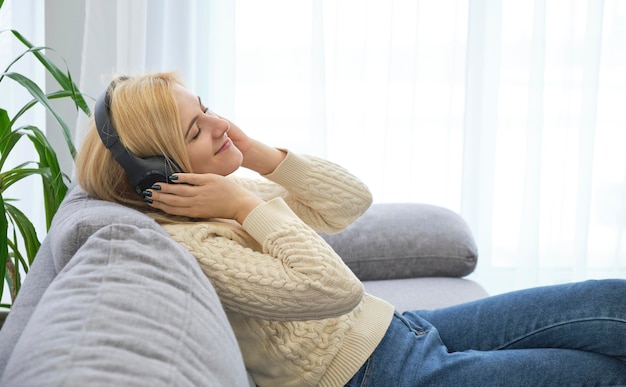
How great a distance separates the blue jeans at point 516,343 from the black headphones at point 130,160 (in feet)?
1.53

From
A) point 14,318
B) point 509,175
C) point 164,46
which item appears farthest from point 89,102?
point 14,318

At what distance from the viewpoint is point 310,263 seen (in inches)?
44.8

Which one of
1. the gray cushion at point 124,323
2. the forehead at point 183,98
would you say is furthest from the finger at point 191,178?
the gray cushion at point 124,323

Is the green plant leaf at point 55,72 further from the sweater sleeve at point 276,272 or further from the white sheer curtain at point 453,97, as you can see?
the white sheer curtain at point 453,97

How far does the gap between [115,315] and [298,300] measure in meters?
0.45

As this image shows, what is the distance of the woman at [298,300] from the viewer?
3.70 feet

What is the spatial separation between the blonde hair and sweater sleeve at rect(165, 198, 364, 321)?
0.41ft

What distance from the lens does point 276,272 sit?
3.66 feet

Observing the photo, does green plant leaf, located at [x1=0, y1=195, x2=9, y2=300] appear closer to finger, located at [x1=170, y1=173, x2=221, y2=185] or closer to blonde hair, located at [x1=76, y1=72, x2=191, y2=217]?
blonde hair, located at [x1=76, y1=72, x2=191, y2=217]

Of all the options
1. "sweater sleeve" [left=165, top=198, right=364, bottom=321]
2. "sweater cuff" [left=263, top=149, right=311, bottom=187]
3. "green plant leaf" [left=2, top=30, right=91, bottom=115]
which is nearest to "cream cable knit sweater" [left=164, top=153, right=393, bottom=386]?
"sweater sleeve" [left=165, top=198, right=364, bottom=321]

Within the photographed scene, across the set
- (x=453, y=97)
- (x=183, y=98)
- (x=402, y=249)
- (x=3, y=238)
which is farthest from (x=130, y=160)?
(x=453, y=97)

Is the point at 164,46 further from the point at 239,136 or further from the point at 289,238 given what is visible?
the point at 289,238

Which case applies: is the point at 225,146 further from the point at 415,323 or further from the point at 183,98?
the point at 415,323

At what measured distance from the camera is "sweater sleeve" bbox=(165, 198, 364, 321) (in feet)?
3.60
